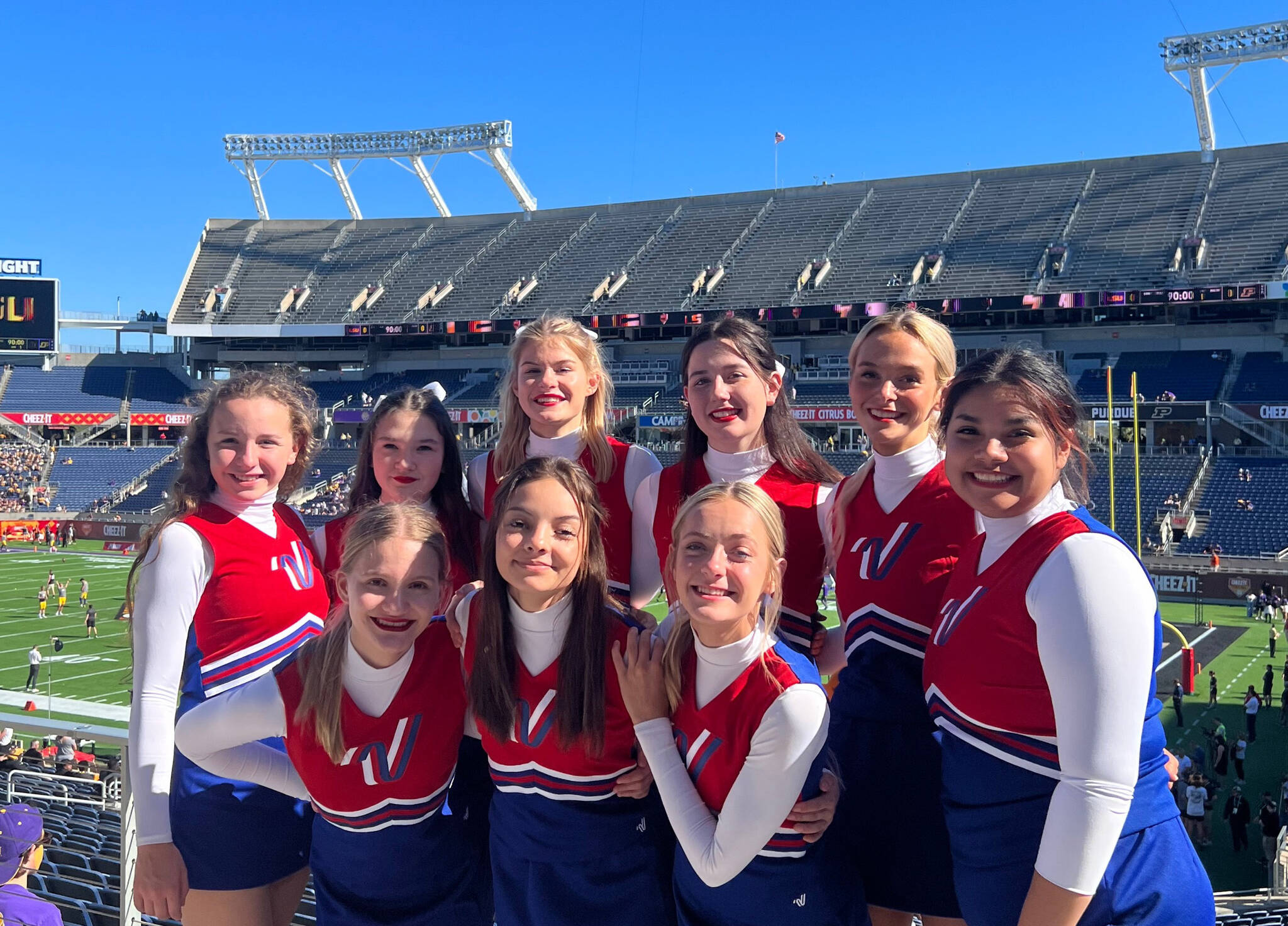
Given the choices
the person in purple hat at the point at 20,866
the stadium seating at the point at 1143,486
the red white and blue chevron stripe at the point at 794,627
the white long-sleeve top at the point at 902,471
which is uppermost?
the stadium seating at the point at 1143,486

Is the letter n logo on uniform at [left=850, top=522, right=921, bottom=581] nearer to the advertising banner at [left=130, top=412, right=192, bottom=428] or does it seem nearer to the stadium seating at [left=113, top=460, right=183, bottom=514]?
the stadium seating at [left=113, top=460, right=183, bottom=514]

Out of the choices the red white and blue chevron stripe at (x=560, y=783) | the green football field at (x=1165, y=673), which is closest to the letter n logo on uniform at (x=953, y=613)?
the red white and blue chevron stripe at (x=560, y=783)

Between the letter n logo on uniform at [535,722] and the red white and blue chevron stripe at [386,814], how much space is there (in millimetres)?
309

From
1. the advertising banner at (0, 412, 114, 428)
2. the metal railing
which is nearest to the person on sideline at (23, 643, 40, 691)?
the metal railing

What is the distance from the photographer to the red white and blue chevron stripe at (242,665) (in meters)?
2.81

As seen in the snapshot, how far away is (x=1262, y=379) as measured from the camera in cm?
2977

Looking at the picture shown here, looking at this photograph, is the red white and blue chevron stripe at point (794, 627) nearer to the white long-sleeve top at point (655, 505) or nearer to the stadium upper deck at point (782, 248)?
the white long-sleeve top at point (655, 505)

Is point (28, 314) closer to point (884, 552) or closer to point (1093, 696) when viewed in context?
point (884, 552)

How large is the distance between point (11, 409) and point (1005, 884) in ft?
159

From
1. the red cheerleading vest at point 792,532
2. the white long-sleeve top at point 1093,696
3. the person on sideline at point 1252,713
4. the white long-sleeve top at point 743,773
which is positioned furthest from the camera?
the person on sideline at point 1252,713

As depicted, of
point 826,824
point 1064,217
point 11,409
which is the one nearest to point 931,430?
point 826,824

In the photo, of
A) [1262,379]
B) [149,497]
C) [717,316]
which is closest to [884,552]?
[717,316]

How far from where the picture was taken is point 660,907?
238cm

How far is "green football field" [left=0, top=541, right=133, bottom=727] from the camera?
14.2 m
